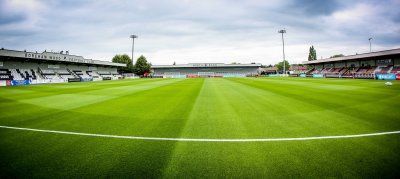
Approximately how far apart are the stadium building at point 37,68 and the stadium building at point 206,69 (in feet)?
146

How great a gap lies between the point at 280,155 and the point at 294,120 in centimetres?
424

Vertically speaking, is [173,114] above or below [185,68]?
below

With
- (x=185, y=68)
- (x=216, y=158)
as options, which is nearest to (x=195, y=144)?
(x=216, y=158)

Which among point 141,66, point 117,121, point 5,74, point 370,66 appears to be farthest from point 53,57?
point 370,66

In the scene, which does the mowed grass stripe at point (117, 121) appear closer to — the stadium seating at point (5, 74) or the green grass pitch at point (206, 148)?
the green grass pitch at point (206, 148)

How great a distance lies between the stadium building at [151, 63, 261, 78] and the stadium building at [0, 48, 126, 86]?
4451 cm

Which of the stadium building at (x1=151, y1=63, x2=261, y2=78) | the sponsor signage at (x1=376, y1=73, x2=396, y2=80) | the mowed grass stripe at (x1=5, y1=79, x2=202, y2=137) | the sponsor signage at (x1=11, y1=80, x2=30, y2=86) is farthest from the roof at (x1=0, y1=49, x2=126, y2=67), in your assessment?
the sponsor signage at (x1=376, y1=73, x2=396, y2=80)

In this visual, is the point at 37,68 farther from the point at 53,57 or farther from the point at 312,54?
the point at 312,54

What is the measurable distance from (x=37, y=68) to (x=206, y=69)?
75652mm

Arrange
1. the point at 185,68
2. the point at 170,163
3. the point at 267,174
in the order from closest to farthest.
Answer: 1. the point at 267,174
2. the point at 170,163
3. the point at 185,68

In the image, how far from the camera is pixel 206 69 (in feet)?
391

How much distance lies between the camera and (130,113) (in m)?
11.4

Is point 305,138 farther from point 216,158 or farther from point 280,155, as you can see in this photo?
point 216,158

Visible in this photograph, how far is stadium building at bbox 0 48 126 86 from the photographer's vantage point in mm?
47000
